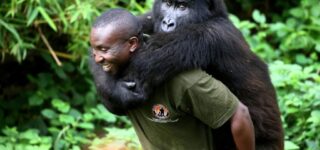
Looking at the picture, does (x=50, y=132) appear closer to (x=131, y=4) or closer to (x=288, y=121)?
(x=131, y=4)

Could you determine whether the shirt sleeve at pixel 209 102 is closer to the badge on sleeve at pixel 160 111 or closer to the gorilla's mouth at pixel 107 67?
the badge on sleeve at pixel 160 111

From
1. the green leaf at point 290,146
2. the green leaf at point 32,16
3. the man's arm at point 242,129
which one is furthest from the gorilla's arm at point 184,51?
the green leaf at point 32,16

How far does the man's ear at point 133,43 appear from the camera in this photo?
3139mm

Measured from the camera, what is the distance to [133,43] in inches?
124

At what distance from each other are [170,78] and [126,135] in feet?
5.89

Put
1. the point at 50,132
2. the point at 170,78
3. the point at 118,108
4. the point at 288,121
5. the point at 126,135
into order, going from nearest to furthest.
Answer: the point at 170,78 → the point at 118,108 → the point at 126,135 → the point at 288,121 → the point at 50,132

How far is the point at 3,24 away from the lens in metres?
5.01

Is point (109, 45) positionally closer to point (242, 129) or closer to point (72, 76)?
point (242, 129)

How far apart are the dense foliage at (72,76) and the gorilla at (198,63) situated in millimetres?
1119

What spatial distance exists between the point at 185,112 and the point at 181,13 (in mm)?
584

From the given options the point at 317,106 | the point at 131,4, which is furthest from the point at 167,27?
the point at 131,4

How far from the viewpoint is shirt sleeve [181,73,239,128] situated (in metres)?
3.06

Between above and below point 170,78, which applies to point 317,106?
below

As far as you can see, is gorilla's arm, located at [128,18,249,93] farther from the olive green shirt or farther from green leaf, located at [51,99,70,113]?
green leaf, located at [51,99,70,113]
